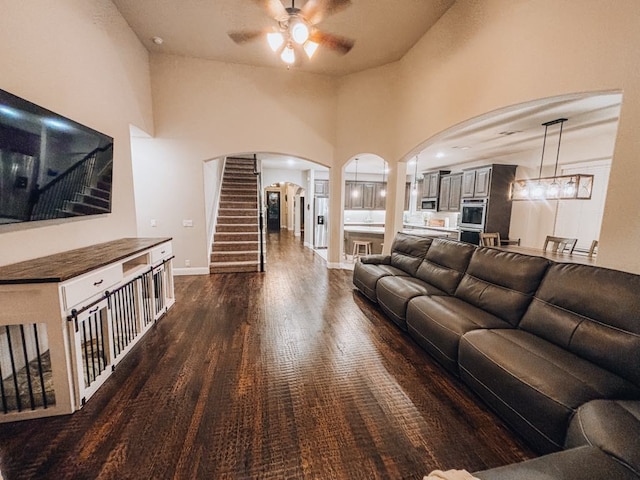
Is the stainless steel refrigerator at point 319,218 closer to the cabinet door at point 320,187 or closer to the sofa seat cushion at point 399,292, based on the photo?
the cabinet door at point 320,187

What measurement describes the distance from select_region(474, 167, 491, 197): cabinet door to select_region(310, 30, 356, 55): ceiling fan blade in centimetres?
509

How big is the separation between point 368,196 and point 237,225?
206 inches

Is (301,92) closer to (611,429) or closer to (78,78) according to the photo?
(78,78)

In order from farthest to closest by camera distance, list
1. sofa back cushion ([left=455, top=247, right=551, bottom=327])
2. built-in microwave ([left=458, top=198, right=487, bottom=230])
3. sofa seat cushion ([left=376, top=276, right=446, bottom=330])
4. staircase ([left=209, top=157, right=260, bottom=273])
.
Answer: built-in microwave ([left=458, top=198, right=487, bottom=230])
staircase ([left=209, top=157, right=260, bottom=273])
sofa seat cushion ([left=376, top=276, right=446, bottom=330])
sofa back cushion ([left=455, top=247, right=551, bottom=327])

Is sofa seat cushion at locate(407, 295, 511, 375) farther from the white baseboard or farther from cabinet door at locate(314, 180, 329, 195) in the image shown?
cabinet door at locate(314, 180, 329, 195)

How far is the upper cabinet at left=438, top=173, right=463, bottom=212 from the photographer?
25.4 feet

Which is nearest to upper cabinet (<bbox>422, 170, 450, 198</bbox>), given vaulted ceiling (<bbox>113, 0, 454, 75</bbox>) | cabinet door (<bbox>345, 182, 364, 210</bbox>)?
cabinet door (<bbox>345, 182, 364, 210</bbox>)

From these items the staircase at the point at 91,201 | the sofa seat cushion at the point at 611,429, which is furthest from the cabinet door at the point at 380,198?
the sofa seat cushion at the point at 611,429

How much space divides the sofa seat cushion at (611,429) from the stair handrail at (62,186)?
145 inches

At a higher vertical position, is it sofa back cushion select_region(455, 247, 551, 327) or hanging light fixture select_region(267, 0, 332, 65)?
hanging light fixture select_region(267, 0, 332, 65)

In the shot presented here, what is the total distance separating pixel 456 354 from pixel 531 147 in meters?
6.14

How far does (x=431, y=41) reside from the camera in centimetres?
393

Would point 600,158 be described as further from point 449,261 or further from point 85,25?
point 85,25

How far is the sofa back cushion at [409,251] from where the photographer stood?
151 inches
